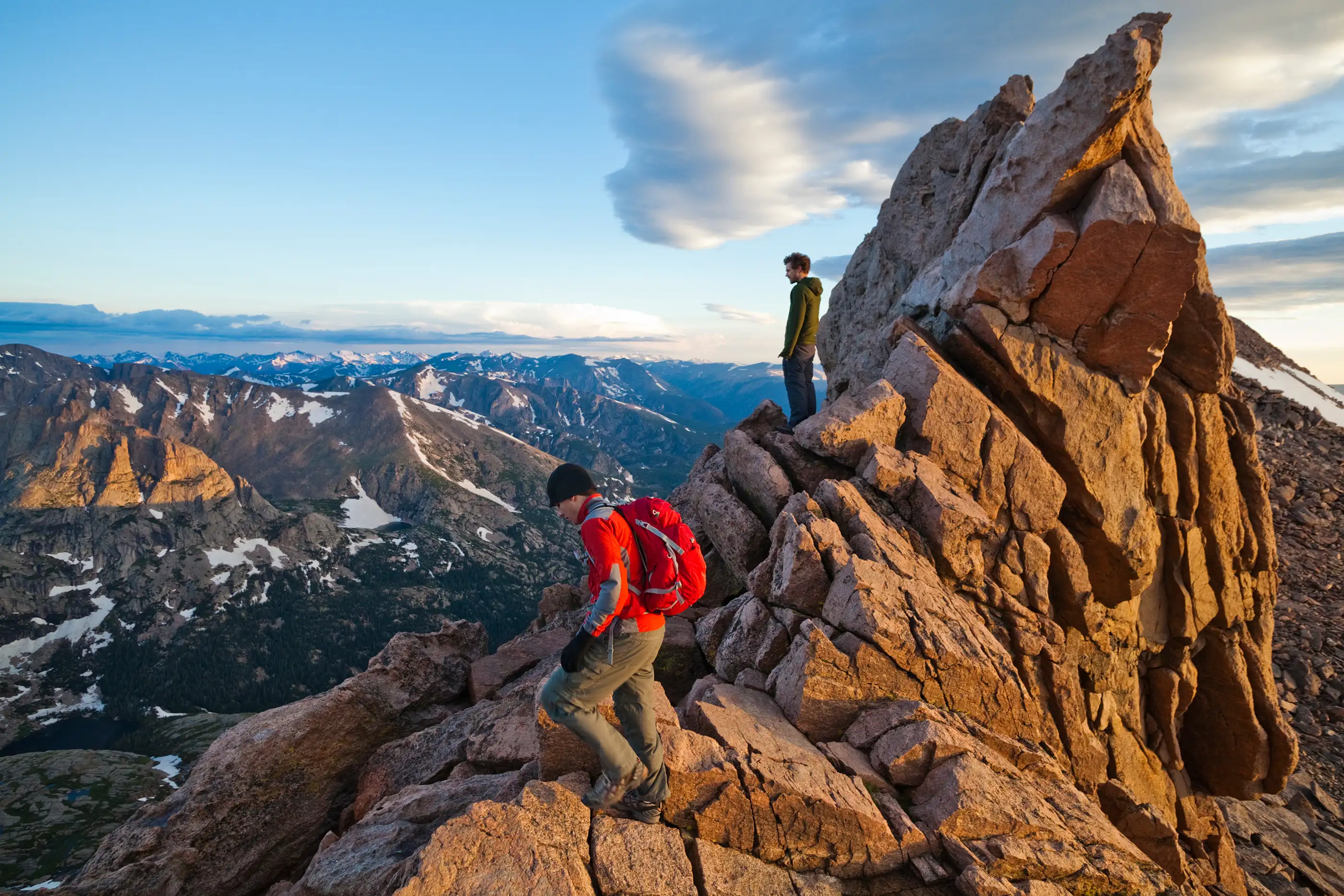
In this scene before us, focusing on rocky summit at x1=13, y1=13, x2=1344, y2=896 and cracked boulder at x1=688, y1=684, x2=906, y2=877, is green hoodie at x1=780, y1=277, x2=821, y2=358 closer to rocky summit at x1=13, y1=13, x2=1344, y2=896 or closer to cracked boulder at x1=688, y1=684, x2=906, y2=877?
rocky summit at x1=13, y1=13, x2=1344, y2=896

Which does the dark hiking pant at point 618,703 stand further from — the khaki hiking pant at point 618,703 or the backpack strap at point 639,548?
the backpack strap at point 639,548

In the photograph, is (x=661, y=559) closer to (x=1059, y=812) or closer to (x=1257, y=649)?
(x=1059, y=812)

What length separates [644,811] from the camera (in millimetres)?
11094

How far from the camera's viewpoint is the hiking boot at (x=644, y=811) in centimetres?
1106

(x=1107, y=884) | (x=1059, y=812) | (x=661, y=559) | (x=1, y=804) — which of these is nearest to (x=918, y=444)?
(x=1059, y=812)

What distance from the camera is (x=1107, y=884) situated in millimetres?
11492

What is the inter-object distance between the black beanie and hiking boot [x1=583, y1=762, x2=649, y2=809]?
5.08 meters

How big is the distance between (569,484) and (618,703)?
4229 millimetres

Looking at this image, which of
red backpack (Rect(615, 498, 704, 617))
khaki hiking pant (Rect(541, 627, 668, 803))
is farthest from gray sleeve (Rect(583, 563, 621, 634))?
red backpack (Rect(615, 498, 704, 617))

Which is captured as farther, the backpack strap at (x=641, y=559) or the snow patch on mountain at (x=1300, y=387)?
the snow patch on mountain at (x=1300, y=387)

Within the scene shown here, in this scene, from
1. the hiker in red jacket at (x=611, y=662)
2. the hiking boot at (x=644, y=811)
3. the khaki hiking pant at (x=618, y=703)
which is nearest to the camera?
the hiker in red jacket at (x=611, y=662)

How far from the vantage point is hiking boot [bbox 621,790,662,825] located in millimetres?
11062

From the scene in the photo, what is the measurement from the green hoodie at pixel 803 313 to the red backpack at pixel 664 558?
1606 cm

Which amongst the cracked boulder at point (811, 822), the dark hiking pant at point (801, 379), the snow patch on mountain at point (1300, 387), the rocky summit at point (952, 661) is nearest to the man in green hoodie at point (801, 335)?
the dark hiking pant at point (801, 379)
